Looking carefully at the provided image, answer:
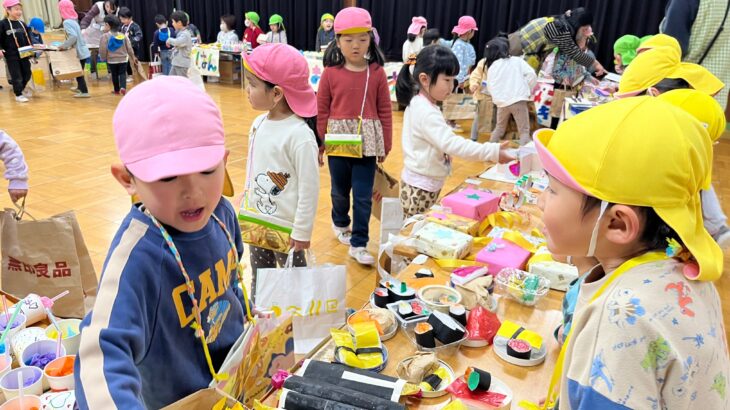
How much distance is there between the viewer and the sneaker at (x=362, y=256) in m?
3.36

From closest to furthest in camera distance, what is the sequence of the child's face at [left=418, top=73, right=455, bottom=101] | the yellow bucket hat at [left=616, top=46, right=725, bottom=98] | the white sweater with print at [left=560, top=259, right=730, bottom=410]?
1. the white sweater with print at [left=560, top=259, right=730, bottom=410]
2. the yellow bucket hat at [left=616, top=46, right=725, bottom=98]
3. the child's face at [left=418, top=73, right=455, bottom=101]

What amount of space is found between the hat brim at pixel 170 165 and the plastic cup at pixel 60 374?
0.70 m

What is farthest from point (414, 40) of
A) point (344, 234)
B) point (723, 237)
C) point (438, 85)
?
point (723, 237)

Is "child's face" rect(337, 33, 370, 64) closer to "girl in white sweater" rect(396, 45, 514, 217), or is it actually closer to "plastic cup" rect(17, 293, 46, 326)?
"girl in white sweater" rect(396, 45, 514, 217)

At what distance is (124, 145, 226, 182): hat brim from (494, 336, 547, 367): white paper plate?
96 centimetres

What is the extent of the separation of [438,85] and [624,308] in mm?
1917

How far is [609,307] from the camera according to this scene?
2.85 feet

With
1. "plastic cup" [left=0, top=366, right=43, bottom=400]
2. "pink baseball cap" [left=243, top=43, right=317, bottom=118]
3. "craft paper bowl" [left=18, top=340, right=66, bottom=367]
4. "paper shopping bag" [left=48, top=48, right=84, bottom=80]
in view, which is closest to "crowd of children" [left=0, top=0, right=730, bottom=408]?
"plastic cup" [left=0, top=366, right=43, bottom=400]

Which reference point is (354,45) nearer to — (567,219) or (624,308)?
(567,219)

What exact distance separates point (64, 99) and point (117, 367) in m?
9.01

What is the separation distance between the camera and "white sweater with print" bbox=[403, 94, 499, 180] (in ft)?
8.23

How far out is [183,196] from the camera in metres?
1.05

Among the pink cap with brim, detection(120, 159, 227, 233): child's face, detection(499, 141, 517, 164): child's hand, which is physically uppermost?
the pink cap with brim

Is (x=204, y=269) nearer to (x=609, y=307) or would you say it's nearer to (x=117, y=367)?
(x=117, y=367)
